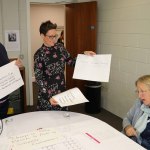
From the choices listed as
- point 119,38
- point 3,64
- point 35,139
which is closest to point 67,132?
point 35,139

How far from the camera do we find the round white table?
153cm

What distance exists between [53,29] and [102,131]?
42.8 inches

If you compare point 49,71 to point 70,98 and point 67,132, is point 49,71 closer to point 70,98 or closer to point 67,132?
point 70,98

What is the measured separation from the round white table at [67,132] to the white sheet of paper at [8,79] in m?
0.25

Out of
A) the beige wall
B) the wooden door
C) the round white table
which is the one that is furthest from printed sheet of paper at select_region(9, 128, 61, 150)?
the wooden door

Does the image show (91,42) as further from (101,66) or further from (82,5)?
(101,66)

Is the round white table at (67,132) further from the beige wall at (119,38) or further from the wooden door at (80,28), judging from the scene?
the wooden door at (80,28)

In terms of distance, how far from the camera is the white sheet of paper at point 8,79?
6.31 ft

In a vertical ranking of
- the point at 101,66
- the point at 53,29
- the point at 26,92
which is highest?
the point at 53,29

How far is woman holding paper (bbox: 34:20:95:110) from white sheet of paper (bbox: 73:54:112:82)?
0.26 ft

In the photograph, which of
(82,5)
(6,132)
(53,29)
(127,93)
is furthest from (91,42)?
(6,132)

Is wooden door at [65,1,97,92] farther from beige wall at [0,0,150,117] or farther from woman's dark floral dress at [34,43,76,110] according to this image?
woman's dark floral dress at [34,43,76,110]

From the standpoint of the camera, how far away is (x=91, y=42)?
4.35 meters

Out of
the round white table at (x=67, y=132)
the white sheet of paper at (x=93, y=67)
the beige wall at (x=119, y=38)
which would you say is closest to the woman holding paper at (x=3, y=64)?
the round white table at (x=67, y=132)
